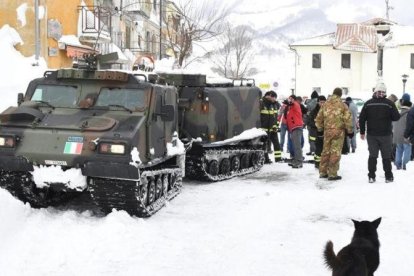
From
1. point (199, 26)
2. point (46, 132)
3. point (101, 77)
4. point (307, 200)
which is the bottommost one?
point (307, 200)

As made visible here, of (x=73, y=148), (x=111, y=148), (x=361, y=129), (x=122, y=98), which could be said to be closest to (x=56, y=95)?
(x=122, y=98)

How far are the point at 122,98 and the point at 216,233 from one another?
256cm

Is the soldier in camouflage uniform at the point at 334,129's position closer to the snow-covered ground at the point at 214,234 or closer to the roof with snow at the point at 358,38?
the snow-covered ground at the point at 214,234

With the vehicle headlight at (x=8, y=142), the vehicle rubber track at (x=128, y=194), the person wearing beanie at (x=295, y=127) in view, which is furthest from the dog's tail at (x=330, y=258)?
the person wearing beanie at (x=295, y=127)

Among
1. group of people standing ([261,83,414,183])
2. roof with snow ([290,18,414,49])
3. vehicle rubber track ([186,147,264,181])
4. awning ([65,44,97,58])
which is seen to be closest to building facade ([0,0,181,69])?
awning ([65,44,97,58])

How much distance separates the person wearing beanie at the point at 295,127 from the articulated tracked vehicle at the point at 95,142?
11.8ft

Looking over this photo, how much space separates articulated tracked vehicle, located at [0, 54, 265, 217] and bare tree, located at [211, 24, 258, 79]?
179 feet

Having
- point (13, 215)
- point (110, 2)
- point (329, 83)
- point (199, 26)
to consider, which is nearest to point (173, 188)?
point (13, 215)

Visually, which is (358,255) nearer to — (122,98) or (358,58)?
(122,98)

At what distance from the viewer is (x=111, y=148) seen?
309 inches

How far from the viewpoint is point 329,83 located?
55.7 m

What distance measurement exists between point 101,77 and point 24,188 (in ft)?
6.56

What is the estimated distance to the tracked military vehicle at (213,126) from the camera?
39.3 ft

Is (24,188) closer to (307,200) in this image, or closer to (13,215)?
(13,215)
